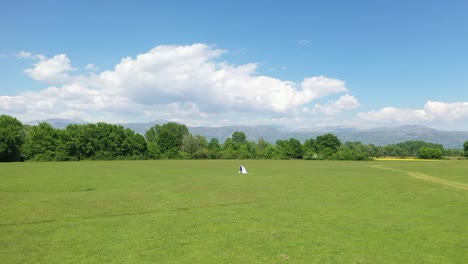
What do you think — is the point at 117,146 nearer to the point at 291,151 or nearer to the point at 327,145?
the point at 291,151

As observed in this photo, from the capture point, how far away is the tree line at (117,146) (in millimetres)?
86062

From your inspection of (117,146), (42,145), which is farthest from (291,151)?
(42,145)

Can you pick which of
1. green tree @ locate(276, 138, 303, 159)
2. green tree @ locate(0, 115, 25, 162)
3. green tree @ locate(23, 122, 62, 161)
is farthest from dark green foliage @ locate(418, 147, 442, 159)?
green tree @ locate(0, 115, 25, 162)

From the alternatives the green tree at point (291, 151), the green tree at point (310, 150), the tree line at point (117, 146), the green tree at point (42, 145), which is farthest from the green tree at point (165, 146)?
the green tree at point (310, 150)

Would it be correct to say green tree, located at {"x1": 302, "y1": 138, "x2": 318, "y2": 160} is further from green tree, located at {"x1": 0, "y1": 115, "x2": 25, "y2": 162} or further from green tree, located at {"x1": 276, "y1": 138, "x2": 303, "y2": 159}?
green tree, located at {"x1": 0, "y1": 115, "x2": 25, "y2": 162}

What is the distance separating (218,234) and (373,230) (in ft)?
23.1

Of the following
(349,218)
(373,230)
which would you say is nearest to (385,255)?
(373,230)

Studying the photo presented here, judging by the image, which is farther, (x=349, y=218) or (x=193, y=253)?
(x=349, y=218)

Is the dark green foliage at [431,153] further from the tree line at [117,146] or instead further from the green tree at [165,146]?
the green tree at [165,146]

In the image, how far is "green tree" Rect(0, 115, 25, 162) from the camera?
80.8m

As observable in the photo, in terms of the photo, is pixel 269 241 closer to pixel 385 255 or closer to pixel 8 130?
pixel 385 255

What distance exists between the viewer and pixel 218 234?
14305mm

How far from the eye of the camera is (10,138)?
82.1 meters

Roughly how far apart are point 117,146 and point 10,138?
27.4 m
